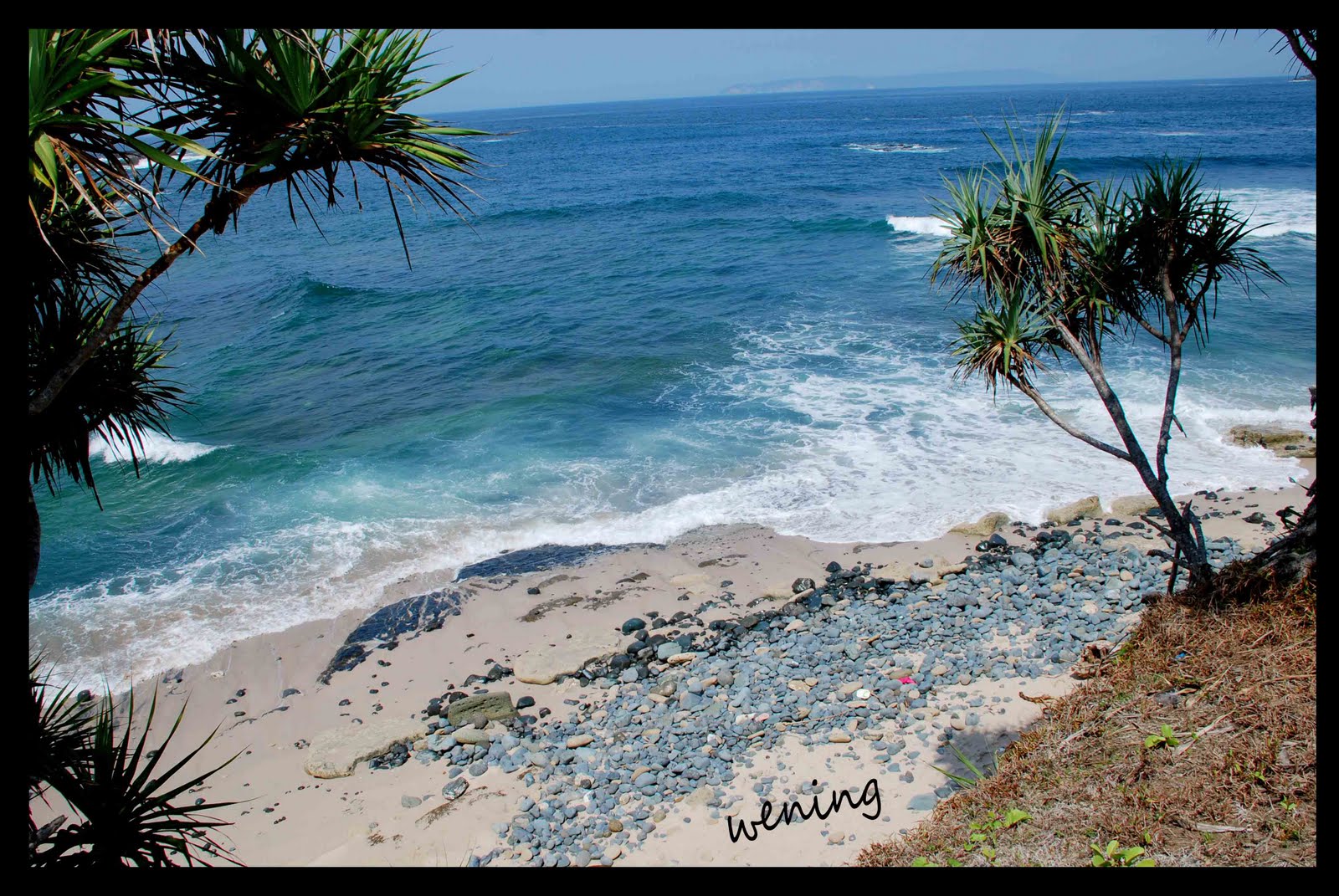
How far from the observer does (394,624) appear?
12.0 metres

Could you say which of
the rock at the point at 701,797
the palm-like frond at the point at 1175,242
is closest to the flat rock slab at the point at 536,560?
the rock at the point at 701,797

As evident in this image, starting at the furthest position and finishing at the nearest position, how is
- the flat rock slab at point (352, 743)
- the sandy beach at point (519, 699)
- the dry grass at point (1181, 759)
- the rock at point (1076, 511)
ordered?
the rock at point (1076, 511)
the flat rock slab at point (352, 743)
the sandy beach at point (519, 699)
the dry grass at point (1181, 759)

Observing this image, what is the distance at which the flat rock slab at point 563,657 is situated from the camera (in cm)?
1045

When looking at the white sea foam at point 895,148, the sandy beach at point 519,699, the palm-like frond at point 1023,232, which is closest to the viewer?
the palm-like frond at point 1023,232

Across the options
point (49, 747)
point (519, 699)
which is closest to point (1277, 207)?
point (519, 699)

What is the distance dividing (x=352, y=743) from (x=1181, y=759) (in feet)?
26.7

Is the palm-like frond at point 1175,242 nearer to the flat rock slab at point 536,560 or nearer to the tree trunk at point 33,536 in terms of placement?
the tree trunk at point 33,536

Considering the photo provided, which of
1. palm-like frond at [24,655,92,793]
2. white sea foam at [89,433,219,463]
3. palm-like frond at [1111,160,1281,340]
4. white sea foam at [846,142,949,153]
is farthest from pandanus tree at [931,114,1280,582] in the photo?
white sea foam at [846,142,949,153]

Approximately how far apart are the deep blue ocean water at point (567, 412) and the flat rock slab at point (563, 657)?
10.1ft

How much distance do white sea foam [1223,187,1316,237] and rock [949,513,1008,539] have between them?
2352cm

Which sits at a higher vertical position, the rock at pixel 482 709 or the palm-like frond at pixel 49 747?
the palm-like frond at pixel 49 747

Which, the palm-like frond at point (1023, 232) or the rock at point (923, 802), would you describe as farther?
the palm-like frond at point (1023, 232)

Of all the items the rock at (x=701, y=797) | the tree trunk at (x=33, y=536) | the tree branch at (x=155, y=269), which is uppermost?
the tree branch at (x=155, y=269)

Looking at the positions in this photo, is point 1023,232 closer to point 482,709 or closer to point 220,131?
point 220,131
